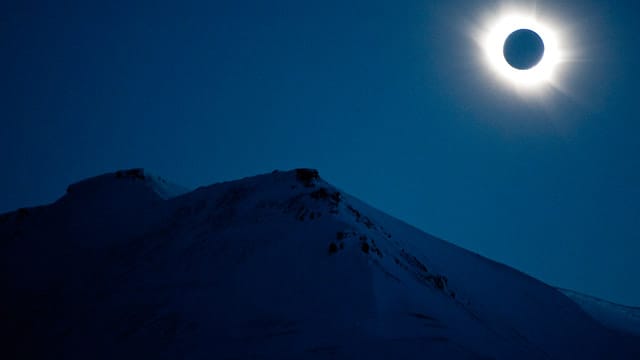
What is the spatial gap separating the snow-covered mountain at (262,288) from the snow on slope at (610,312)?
1.54 m

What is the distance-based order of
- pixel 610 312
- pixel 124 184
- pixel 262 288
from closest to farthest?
pixel 262 288 < pixel 610 312 < pixel 124 184

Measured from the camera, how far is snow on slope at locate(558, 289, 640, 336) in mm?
40438

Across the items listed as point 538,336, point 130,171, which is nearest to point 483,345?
point 538,336

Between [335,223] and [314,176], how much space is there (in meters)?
8.40

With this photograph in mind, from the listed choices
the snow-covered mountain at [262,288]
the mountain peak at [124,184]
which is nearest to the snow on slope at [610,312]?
the snow-covered mountain at [262,288]

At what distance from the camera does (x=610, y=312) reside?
4494cm

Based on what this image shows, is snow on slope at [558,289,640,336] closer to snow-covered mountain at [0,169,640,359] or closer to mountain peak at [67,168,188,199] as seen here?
snow-covered mountain at [0,169,640,359]

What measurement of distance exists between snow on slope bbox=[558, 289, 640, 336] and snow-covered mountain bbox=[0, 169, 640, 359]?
1.54 m

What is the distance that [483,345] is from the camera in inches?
862

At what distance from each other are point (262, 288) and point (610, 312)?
119 feet

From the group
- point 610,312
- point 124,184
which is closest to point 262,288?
point 124,184

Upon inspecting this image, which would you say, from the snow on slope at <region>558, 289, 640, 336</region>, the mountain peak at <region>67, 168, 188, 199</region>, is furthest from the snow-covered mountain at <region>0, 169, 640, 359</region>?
the snow on slope at <region>558, 289, 640, 336</region>

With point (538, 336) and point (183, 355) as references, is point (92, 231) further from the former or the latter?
point (538, 336)

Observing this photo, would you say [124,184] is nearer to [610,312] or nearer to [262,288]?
[262,288]
